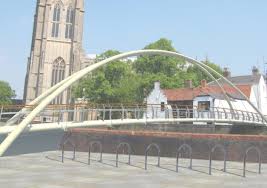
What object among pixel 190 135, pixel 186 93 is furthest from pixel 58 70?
pixel 190 135

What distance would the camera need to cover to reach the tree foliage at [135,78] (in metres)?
51.0

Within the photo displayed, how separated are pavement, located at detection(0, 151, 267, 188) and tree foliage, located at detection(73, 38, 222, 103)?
30140 mm

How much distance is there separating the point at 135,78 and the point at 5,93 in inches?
2321

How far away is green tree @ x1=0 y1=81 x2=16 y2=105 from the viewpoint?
99.8 m

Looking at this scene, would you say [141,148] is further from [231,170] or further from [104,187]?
[104,187]

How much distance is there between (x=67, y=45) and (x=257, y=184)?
74040 millimetres

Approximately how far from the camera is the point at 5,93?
101062 mm

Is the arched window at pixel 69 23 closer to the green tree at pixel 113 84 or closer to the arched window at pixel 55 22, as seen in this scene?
the arched window at pixel 55 22

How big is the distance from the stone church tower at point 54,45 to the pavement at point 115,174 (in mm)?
60939

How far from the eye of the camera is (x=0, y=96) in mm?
99562

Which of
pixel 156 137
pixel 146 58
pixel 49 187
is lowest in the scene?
pixel 49 187

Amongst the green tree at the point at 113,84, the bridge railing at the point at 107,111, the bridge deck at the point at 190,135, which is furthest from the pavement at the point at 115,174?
the green tree at the point at 113,84

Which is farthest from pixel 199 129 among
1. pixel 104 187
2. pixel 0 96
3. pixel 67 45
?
pixel 0 96

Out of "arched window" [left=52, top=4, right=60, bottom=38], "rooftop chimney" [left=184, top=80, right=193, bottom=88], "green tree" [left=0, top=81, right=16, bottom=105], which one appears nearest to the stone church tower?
"arched window" [left=52, top=4, right=60, bottom=38]
